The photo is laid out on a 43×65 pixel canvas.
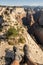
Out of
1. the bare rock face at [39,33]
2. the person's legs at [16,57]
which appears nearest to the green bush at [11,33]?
the person's legs at [16,57]

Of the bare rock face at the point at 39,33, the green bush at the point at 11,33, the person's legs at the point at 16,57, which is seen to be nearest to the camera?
the person's legs at the point at 16,57

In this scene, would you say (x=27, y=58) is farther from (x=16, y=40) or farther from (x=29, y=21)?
(x=29, y=21)

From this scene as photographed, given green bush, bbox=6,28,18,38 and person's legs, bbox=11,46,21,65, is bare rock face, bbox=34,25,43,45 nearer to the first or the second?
green bush, bbox=6,28,18,38

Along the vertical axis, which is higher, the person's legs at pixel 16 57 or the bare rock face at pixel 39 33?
the person's legs at pixel 16 57

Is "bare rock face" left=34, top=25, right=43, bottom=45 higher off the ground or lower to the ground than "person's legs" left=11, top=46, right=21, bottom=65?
lower

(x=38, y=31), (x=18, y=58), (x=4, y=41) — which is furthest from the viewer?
(x=38, y=31)

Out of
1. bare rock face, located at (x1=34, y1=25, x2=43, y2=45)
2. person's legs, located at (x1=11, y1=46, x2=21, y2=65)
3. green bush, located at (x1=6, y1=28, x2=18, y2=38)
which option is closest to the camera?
person's legs, located at (x1=11, y1=46, x2=21, y2=65)

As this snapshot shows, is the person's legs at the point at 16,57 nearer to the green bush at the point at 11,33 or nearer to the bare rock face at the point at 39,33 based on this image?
the green bush at the point at 11,33

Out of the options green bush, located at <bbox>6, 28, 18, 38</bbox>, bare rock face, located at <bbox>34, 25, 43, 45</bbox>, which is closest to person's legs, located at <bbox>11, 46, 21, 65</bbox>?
green bush, located at <bbox>6, 28, 18, 38</bbox>

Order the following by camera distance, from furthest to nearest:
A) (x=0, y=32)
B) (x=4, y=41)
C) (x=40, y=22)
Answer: (x=40, y=22) → (x=0, y=32) → (x=4, y=41)

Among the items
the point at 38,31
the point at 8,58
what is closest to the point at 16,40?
A: the point at 8,58

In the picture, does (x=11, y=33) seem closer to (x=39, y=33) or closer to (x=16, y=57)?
(x=16, y=57)
